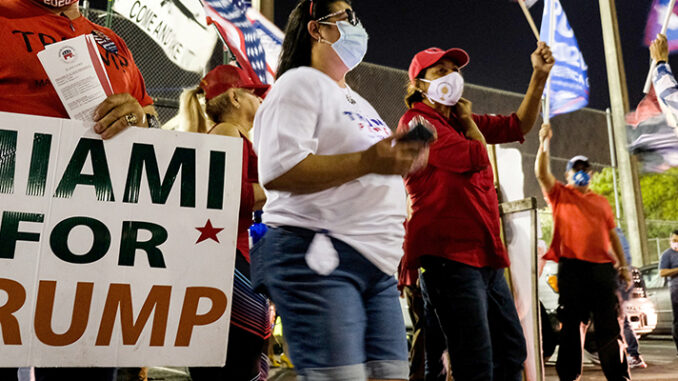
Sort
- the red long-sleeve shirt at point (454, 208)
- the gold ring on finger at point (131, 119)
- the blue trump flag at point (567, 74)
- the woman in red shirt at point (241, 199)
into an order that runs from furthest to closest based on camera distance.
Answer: the blue trump flag at point (567, 74), the red long-sleeve shirt at point (454, 208), the woman in red shirt at point (241, 199), the gold ring on finger at point (131, 119)

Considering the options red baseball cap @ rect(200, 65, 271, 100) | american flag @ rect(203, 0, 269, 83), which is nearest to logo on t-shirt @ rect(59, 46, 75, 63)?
red baseball cap @ rect(200, 65, 271, 100)

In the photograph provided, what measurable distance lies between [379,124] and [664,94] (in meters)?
3.14

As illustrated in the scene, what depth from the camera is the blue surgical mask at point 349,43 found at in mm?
1999

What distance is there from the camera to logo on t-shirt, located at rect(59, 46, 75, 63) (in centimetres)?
185

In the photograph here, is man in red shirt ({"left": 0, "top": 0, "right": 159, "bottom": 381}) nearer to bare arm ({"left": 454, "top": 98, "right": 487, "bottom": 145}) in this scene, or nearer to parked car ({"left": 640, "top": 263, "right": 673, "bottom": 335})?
bare arm ({"left": 454, "top": 98, "right": 487, "bottom": 145})

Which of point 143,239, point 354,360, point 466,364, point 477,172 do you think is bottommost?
point 466,364

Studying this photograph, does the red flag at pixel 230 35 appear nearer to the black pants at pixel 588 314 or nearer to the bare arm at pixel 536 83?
the bare arm at pixel 536 83

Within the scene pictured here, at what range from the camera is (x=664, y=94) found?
4.39 meters

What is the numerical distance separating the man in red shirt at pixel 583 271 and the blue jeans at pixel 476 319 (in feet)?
6.37

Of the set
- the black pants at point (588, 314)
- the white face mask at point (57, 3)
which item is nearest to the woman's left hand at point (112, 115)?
the white face mask at point (57, 3)

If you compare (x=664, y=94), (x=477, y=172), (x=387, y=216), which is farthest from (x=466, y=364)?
(x=664, y=94)

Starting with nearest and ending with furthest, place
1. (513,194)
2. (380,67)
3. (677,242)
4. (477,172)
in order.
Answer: (477,172) → (513,194) → (677,242) → (380,67)

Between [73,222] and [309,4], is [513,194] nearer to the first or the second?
[309,4]

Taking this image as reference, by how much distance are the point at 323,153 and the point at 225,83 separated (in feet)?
4.59
